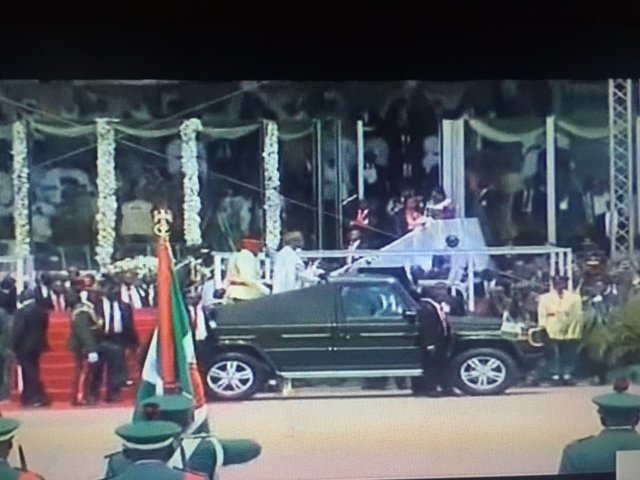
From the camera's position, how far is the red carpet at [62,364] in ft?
5.26

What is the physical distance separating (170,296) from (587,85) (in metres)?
0.71

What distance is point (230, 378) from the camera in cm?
162

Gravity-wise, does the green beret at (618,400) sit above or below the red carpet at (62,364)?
below

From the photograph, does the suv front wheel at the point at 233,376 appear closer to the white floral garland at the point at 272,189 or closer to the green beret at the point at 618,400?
the white floral garland at the point at 272,189

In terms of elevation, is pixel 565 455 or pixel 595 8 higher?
pixel 595 8

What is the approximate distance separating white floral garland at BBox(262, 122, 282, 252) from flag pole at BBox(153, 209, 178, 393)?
0.49 feet

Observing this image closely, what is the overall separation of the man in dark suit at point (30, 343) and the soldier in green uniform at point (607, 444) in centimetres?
82

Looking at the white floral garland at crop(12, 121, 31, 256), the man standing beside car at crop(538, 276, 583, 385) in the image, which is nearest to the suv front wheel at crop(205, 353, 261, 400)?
the white floral garland at crop(12, 121, 31, 256)

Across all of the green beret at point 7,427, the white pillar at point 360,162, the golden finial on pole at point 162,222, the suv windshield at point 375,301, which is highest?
the white pillar at point 360,162

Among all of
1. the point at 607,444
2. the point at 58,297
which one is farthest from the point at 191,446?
the point at 607,444

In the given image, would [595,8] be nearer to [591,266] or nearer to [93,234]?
[591,266]

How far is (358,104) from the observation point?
64.2 inches

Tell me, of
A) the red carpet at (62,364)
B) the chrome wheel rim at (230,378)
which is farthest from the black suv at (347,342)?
the red carpet at (62,364)

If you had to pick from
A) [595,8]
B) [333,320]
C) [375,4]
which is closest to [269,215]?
[333,320]
